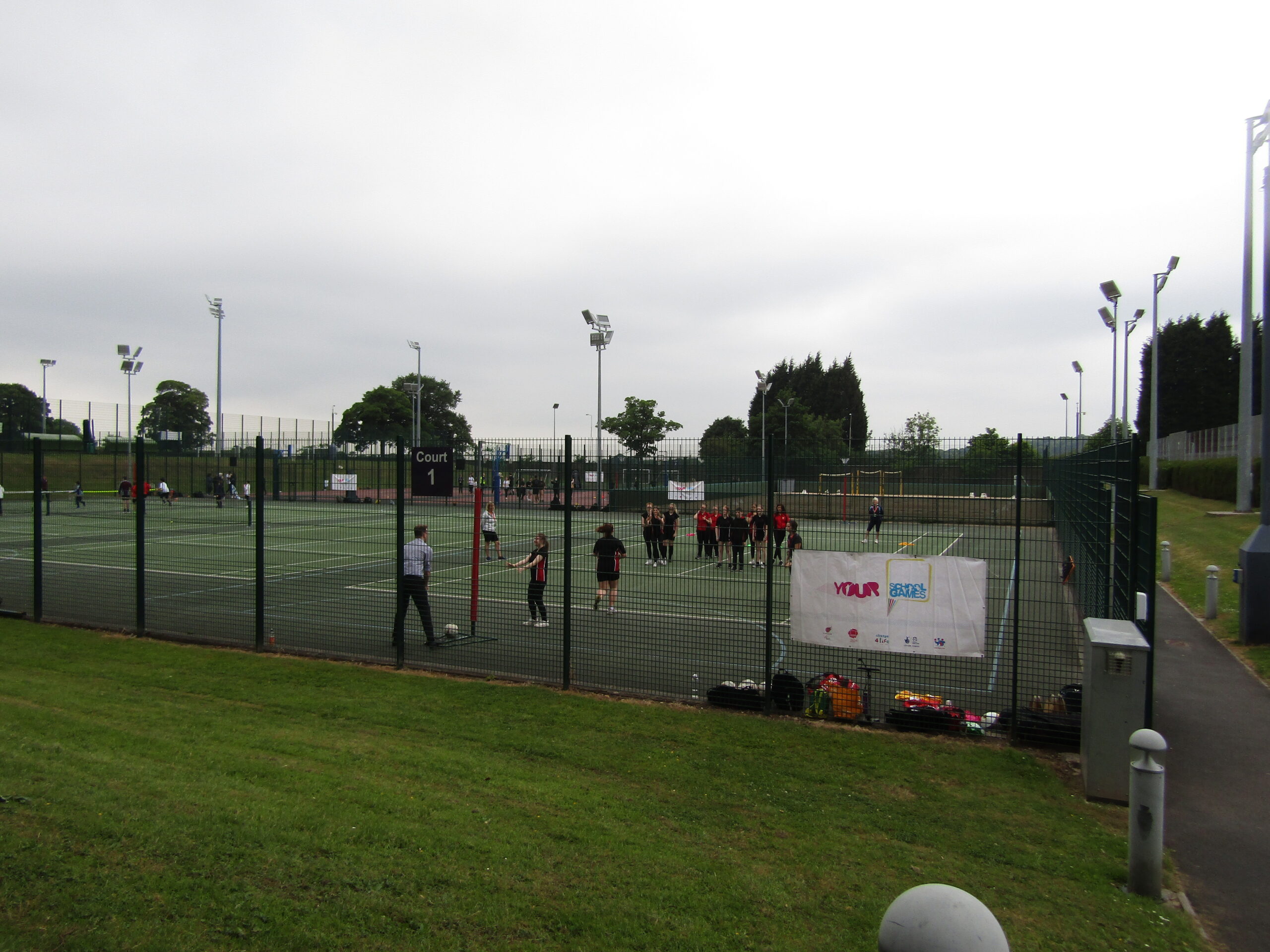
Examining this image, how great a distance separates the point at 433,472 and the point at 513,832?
19.9ft

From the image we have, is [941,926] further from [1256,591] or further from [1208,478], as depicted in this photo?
[1208,478]

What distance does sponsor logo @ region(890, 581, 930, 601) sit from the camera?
799 cm

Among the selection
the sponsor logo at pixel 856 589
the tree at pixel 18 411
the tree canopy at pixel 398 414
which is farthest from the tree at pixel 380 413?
the sponsor logo at pixel 856 589

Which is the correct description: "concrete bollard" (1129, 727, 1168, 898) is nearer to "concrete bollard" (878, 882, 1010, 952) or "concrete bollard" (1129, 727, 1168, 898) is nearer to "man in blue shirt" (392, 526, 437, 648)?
"concrete bollard" (878, 882, 1010, 952)

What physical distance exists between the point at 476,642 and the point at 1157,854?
846cm

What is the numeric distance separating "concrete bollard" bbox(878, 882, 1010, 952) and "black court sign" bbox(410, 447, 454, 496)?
8.73 metres

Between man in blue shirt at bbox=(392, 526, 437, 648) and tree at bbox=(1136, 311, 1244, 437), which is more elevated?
tree at bbox=(1136, 311, 1244, 437)

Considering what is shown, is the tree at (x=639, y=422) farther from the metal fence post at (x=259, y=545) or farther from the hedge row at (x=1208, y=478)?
the metal fence post at (x=259, y=545)

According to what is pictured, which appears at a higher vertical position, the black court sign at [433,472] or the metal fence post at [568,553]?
the black court sign at [433,472]

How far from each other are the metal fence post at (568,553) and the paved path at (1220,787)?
5.84 m

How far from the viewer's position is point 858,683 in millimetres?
8656

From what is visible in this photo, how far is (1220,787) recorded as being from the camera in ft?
21.8

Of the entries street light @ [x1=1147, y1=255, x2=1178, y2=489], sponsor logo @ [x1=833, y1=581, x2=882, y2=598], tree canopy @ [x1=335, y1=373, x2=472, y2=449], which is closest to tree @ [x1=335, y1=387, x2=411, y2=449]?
tree canopy @ [x1=335, y1=373, x2=472, y2=449]

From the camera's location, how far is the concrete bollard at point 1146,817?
471 centimetres
